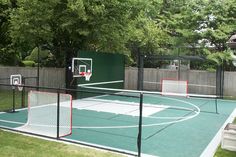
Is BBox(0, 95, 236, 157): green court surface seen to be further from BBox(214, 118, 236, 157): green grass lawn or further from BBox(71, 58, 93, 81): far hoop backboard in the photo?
BBox(71, 58, 93, 81): far hoop backboard

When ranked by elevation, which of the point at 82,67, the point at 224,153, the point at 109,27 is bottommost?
the point at 224,153

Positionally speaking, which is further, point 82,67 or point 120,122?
point 82,67

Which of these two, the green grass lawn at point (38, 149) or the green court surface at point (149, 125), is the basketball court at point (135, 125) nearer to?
the green court surface at point (149, 125)

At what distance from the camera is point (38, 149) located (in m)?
6.98

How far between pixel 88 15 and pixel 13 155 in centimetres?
985

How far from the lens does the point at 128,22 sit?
17344 millimetres

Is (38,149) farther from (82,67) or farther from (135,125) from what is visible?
(82,67)

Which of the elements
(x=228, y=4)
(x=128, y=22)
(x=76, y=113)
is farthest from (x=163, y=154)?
(x=228, y=4)

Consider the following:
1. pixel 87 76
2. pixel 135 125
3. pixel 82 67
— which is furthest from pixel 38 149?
pixel 87 76

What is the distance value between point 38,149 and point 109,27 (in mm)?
9864

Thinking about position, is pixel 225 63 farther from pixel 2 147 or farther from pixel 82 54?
pixel 2 147

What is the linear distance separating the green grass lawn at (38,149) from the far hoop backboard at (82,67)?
7.75m

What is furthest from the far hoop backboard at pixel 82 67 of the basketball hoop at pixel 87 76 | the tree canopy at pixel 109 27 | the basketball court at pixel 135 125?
the basketball court at pixel 135 125

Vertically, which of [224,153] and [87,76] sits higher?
[87,76]
